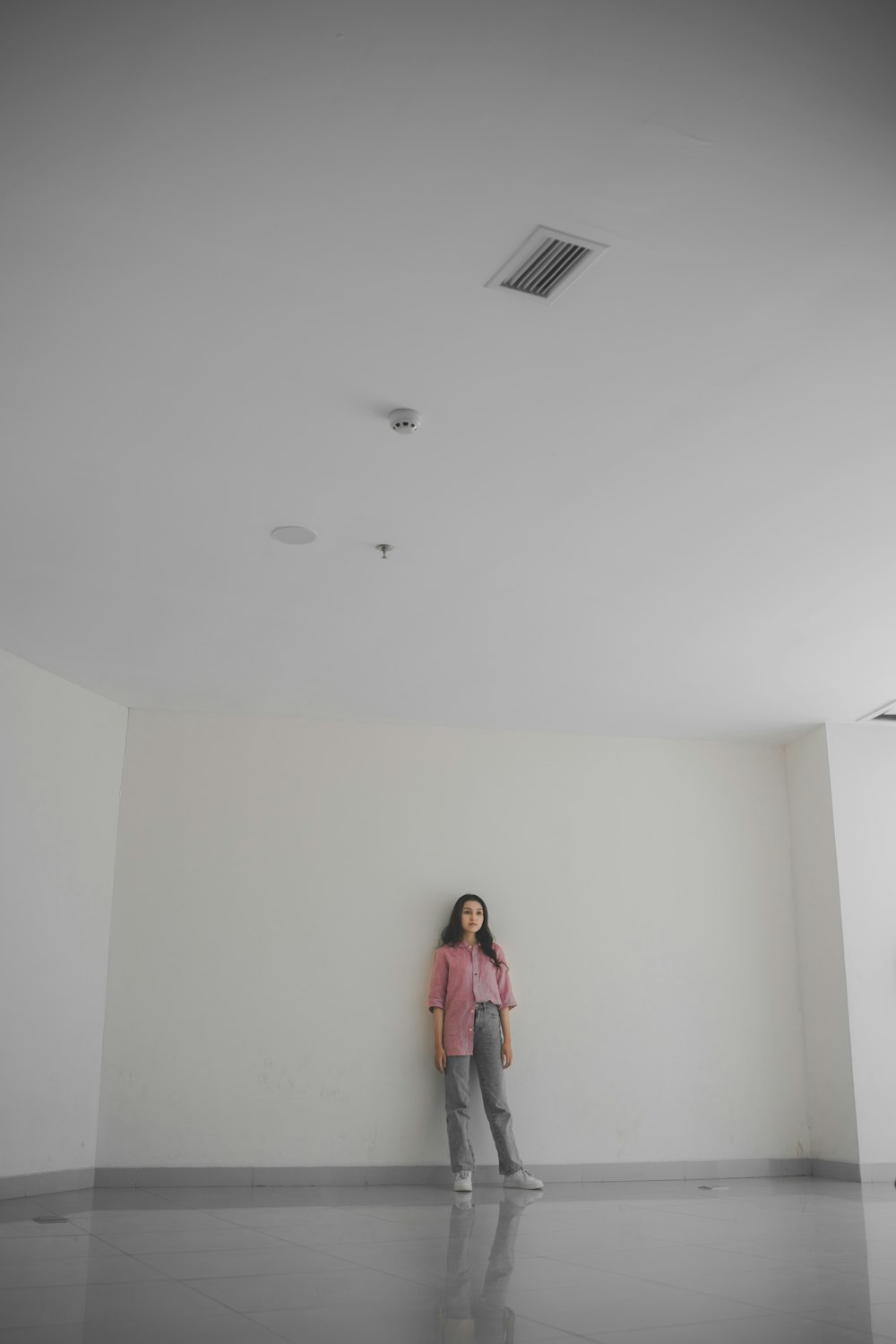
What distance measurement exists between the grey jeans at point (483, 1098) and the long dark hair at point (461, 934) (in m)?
0.33

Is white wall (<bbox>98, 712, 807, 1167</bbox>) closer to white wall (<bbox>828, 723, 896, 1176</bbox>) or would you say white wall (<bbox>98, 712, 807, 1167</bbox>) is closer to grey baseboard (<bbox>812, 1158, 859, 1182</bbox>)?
grey baseboard (<bbox>812, 1158, 859, 1182</bbox>)

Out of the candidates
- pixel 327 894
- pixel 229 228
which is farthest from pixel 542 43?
pixel 327 894

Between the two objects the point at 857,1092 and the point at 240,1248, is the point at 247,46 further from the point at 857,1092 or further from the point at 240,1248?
the point at 857,1092

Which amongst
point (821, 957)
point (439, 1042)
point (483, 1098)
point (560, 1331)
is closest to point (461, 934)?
point (439, 1042)

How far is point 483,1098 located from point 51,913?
253 centimetres

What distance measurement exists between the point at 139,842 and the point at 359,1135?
2.05m

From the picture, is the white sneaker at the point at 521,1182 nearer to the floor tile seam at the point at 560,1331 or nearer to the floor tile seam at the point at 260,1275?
the floor tile seam at the point at 260,1275

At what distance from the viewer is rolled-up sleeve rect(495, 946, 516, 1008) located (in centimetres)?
650

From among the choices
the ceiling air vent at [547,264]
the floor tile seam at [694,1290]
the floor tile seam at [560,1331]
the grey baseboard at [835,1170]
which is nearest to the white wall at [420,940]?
the grey baseboard at [835,1170]

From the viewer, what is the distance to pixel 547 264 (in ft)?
9.00

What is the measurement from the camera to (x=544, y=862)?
6996 millimetres

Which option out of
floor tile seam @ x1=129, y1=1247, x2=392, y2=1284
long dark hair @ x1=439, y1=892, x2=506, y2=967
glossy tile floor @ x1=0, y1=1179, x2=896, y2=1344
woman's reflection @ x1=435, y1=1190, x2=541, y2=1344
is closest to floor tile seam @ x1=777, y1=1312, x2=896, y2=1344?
glossy tile floor @ x1=0, y1=1179, x2=896, y2=1344

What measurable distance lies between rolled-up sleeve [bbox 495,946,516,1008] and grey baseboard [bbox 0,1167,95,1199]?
7.75 ft

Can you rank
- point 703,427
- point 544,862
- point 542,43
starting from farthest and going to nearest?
point 544,862, point 703,427, point 542,43
